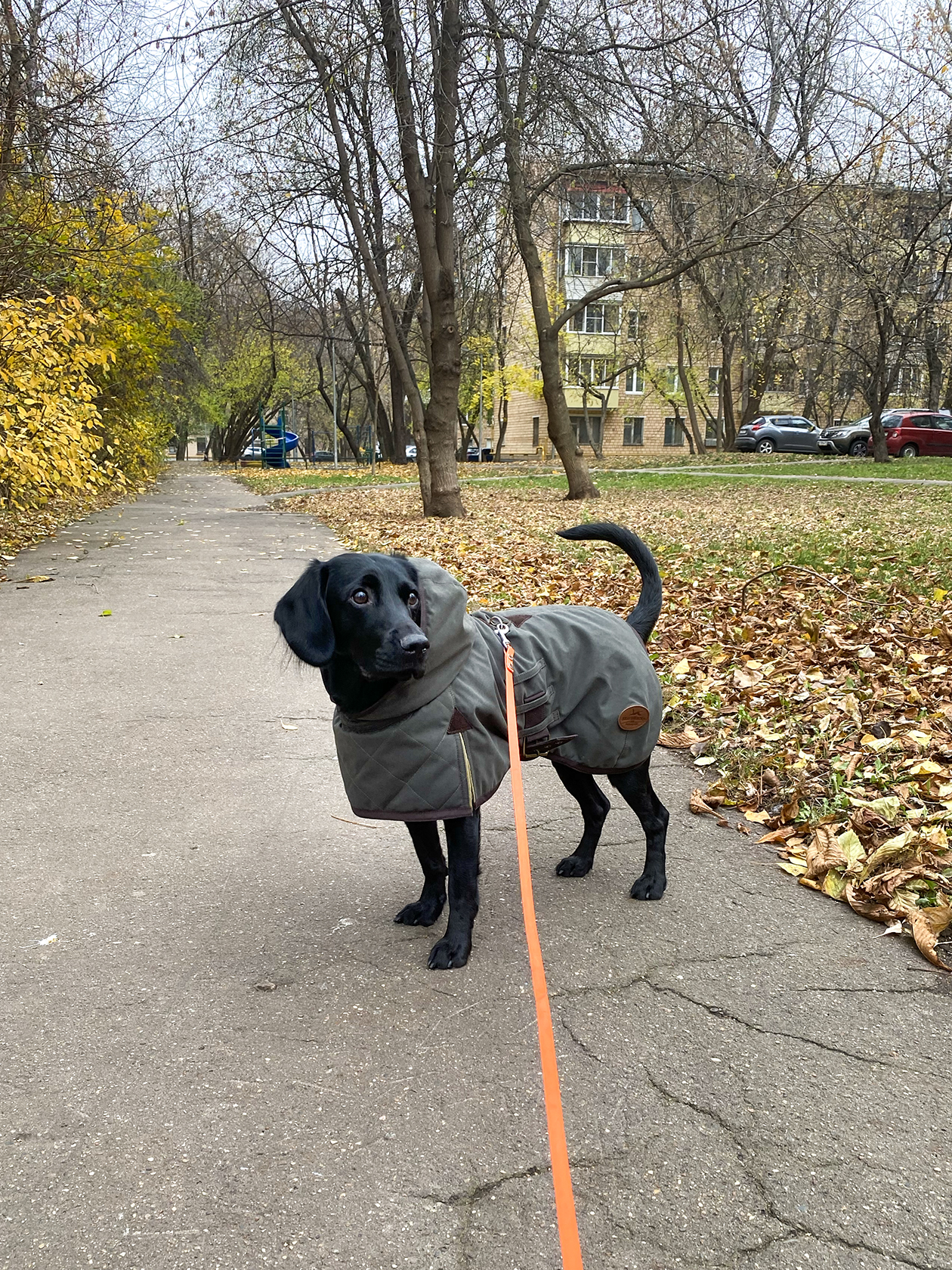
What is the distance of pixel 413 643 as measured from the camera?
2672 mm

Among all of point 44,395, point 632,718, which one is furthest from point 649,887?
point 44,395

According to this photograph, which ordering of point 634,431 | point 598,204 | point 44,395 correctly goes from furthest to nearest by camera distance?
point 634,431, point 598,204, point 44,395

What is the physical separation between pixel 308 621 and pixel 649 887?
1.64m

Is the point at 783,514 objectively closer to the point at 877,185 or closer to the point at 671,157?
the point at 671,157

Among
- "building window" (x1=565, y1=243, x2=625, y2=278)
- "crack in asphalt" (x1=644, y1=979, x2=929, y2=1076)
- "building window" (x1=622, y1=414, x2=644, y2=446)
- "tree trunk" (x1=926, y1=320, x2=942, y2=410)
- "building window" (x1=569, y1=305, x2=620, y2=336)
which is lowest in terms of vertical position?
"crack in asphalt" (x1=644, y1=979, x2=929, y2=1076)

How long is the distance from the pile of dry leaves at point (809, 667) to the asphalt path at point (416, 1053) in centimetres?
A: 29

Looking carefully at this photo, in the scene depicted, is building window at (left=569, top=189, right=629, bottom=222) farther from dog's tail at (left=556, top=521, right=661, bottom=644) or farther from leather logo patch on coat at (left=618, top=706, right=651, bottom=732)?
leather logo patch on coat at (left=618, top=706, right=651, bottom=732)

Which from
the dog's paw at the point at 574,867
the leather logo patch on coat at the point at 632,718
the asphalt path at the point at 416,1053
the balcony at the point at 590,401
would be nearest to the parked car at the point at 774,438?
the balcony at the point at 590,401

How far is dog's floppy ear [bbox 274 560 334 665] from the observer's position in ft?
9.14

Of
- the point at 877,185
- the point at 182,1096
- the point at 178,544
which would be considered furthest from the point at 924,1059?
the point at 877,185

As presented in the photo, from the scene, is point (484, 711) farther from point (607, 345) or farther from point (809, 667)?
point (607, 345)

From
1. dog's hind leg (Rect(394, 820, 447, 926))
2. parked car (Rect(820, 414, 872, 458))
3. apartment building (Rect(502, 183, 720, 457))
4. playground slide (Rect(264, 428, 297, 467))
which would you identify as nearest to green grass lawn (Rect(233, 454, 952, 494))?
parked car (Rect(820, 414, 872, 458))

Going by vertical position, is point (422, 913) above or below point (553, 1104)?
below

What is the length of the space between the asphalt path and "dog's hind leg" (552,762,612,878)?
9 cm
